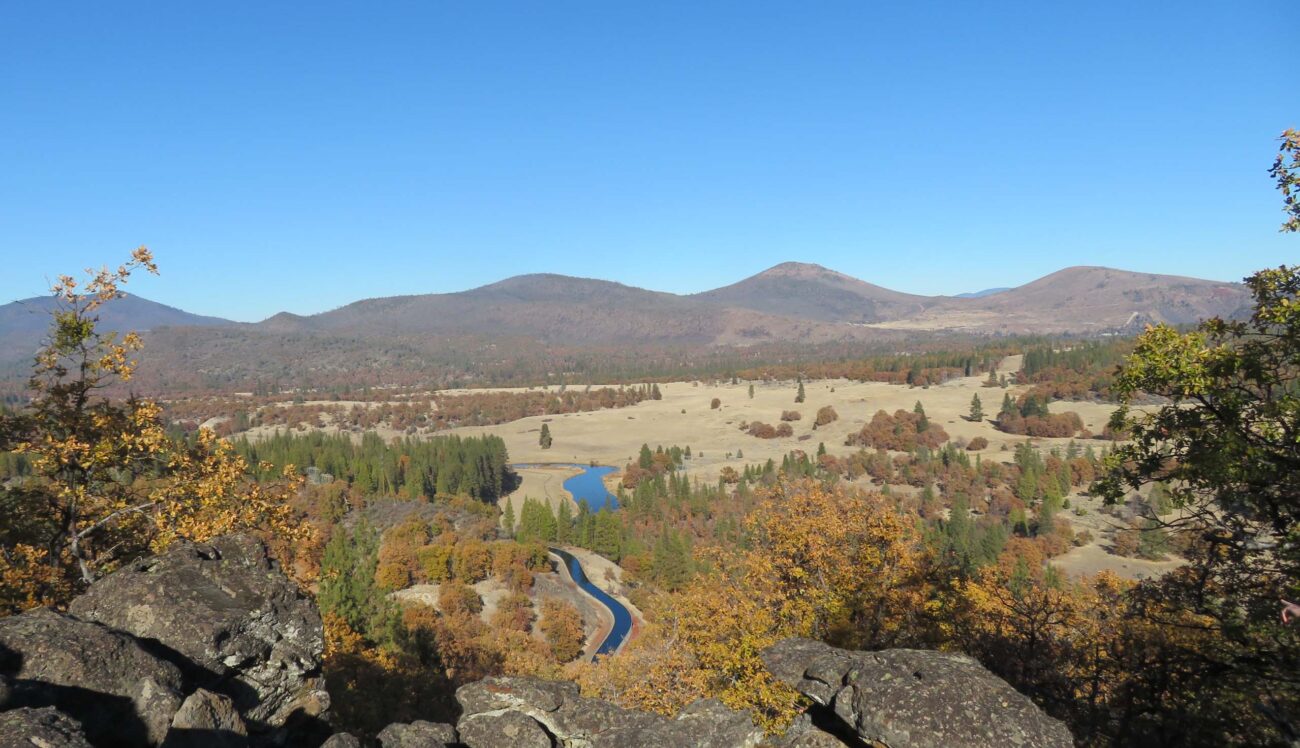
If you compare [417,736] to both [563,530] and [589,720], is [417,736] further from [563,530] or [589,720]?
[563,530]

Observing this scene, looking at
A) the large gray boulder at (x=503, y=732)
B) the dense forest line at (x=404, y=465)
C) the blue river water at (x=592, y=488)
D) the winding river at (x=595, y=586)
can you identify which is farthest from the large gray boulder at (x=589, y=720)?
the dense forest line at (x=404, y=465)

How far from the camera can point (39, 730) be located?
8836 mm

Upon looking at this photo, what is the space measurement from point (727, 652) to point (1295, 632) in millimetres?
15197

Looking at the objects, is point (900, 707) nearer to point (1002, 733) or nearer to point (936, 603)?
point (1002, 733)

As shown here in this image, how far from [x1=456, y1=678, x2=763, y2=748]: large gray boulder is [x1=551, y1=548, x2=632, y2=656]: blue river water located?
48437mm

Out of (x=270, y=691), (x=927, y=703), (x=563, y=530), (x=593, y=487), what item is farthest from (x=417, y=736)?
(x=593, y=487)

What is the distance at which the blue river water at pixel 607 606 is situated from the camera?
7256 cm

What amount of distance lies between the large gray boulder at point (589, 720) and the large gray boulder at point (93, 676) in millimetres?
7007

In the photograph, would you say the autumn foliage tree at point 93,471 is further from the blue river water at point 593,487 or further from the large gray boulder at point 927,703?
the blue river water at point 593,487

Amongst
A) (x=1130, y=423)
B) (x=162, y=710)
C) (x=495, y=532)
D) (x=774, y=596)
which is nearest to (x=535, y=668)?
(x=774, y=596)

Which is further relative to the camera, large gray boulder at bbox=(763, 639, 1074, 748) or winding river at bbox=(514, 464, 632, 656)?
winding river at bbox=(514, 464, 632, 656)

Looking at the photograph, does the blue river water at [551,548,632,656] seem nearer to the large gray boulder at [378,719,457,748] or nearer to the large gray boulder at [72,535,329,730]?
the large gray boulder at [378,719,457,748]

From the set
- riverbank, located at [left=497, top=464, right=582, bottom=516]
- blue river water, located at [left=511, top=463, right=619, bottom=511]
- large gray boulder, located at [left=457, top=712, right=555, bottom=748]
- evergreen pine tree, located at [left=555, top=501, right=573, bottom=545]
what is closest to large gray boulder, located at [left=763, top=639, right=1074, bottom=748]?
large gray boulder, located at [left=457, top=712, right=555, bottom=748]

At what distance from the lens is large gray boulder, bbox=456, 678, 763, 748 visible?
52.3 ft
